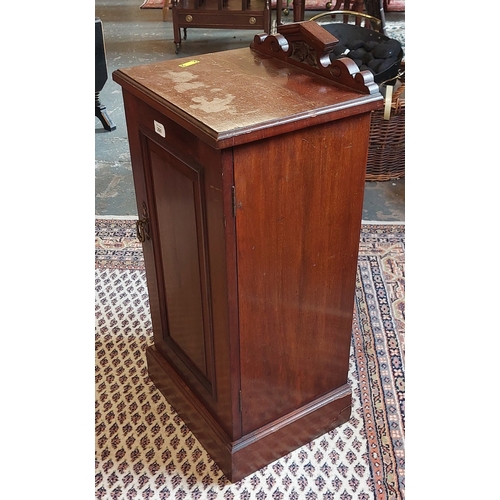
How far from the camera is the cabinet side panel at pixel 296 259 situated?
1.28m

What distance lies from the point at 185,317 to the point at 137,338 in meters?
0.58

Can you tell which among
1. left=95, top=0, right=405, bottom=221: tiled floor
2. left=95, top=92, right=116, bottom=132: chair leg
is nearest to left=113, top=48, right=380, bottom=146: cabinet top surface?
left=95, top=0, right=405, bottom=221: tiled floor

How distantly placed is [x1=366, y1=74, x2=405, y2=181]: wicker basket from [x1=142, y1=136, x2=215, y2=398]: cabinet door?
170 cm

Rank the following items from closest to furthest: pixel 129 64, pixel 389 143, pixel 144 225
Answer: pixel 144 225 < pixel 389 143 < pixel 129 64

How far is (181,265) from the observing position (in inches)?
62.1

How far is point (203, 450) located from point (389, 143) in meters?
1.96

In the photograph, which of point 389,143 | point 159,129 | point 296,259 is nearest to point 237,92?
point 159,129

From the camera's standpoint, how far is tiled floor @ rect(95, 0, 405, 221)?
3.01 metres

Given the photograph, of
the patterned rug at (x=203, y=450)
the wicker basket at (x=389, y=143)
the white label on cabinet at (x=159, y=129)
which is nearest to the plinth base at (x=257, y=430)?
the patterned rug at (x=203, y=450)

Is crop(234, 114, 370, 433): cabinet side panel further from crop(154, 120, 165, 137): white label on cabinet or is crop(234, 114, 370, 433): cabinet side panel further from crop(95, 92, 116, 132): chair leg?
crop(95, 92, 116, 132): chair leg

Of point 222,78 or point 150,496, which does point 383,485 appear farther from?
point 222,78

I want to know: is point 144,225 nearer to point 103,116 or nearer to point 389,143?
point 389,143

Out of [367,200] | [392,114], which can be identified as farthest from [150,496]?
[392,114]

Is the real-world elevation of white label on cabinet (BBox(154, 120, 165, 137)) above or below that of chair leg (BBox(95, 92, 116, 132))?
above
